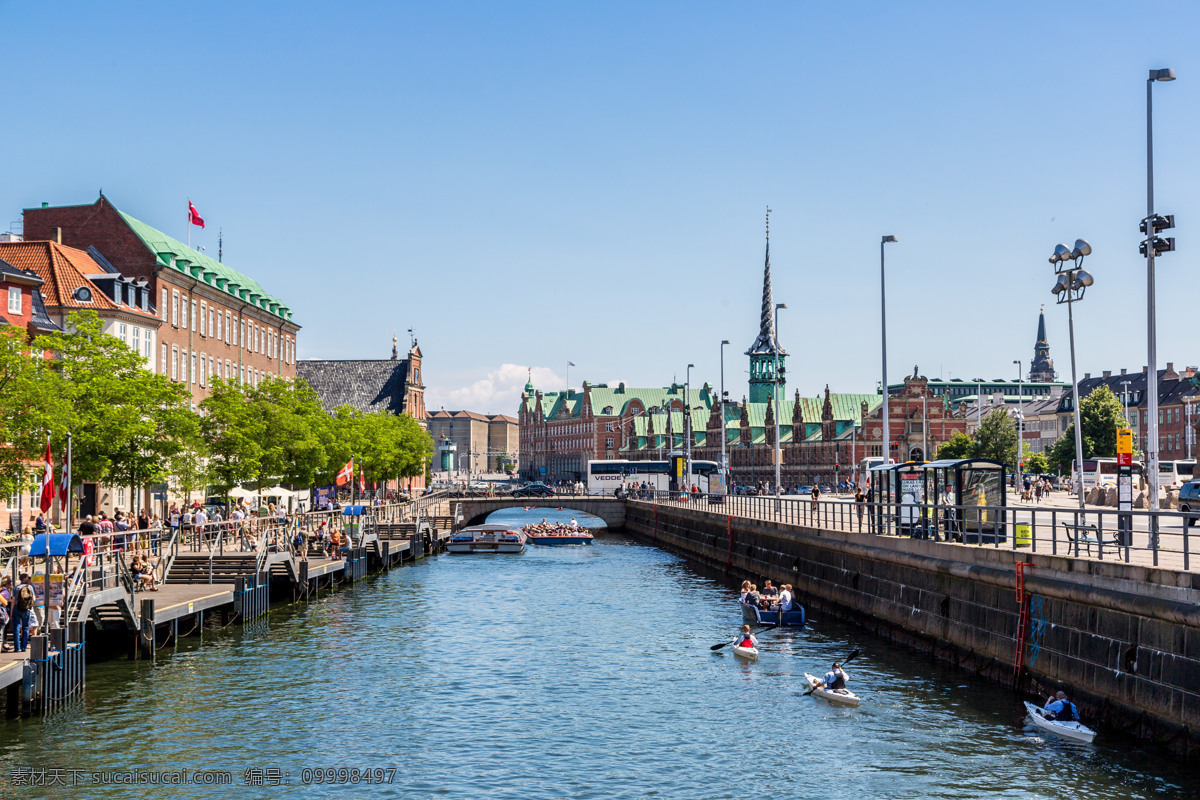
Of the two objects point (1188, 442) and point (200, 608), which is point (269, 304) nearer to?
point (200, 608)

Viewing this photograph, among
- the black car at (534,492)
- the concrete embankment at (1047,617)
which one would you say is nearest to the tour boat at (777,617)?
the concrete embankment at (1047,617)

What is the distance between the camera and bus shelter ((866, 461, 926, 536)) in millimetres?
39656

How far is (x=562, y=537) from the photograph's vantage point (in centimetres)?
9800

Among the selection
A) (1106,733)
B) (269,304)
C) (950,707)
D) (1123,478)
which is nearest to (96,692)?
(950,707)

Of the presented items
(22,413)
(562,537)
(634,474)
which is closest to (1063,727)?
(22,413)

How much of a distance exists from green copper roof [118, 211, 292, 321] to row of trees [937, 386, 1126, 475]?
67.1m

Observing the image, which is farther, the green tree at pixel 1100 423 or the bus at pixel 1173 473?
the green tree at pixel 1100 423

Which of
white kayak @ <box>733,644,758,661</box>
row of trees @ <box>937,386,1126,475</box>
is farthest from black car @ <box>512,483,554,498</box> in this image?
white kayak @ <box>733,644,758,661</box>

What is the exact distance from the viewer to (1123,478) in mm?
30531

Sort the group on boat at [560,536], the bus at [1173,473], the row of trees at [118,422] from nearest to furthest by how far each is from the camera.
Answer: the row of trees at [118,422] → the bus at [1173,473] → the group on boat at [560,536]

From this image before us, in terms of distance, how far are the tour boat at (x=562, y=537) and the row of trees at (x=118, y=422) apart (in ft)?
112

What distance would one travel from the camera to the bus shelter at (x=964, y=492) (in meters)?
35.6

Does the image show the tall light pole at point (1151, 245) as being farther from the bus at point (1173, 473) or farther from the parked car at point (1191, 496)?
the bus at point (1173, 473)

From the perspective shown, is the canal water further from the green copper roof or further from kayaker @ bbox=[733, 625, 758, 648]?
the green copper roof
